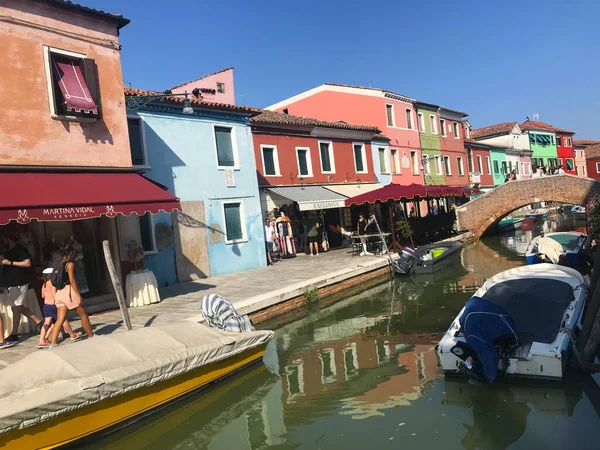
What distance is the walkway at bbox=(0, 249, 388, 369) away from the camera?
30.2 ft

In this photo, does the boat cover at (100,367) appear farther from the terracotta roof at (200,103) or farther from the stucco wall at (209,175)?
the terracotta roof at (200,103)

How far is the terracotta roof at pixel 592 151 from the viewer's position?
6287 centimetres

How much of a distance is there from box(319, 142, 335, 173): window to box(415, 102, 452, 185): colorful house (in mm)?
10130

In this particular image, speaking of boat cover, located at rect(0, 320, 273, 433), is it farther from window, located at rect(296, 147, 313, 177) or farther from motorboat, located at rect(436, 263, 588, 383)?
window, located at rect(296, 147, 313, 177)

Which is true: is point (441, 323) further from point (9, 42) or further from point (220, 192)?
point (9, 42)

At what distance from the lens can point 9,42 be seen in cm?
892

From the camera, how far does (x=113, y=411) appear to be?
5.52 meters

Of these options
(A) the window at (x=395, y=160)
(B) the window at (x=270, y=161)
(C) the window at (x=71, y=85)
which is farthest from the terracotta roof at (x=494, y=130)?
(C) the window at (x=71, y=85)

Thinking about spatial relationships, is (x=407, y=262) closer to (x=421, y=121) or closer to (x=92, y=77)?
(x=92, y=77)

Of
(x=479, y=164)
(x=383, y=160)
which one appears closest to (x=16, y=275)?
(x=383, y=160)

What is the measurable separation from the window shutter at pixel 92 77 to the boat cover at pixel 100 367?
5851 millimetres

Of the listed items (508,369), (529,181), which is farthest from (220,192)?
(529,181)

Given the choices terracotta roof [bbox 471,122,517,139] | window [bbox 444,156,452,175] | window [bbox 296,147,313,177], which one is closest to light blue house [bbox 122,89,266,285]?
window [bbox 296,147,313,177]

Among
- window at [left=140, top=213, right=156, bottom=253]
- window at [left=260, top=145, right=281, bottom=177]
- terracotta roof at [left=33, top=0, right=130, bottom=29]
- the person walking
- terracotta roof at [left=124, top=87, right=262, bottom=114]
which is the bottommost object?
the person walking
